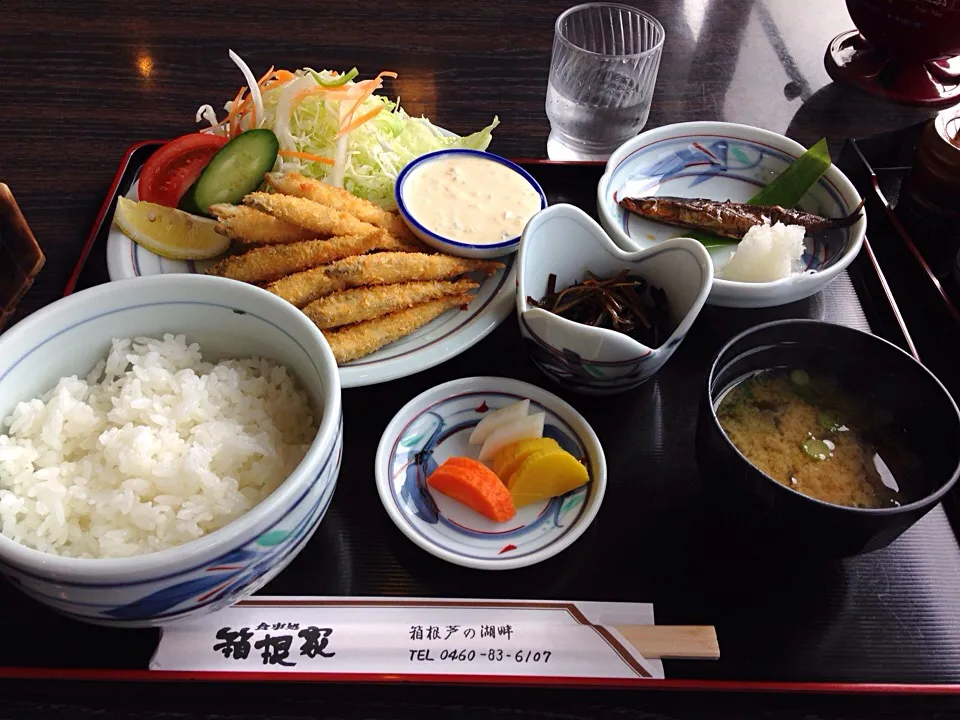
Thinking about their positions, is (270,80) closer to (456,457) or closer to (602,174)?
(602,174)

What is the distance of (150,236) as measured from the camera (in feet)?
5.46

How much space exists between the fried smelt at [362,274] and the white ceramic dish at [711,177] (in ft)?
1.42

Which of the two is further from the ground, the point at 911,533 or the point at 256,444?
the point at 256,444

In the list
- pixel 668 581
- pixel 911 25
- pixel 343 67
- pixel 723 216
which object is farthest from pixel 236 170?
pixel 911 25

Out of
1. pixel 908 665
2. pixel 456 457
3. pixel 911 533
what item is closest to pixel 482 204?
pixel 456 457

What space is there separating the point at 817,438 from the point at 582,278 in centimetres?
58

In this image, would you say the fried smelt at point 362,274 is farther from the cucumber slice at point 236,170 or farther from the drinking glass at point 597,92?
the drinking glass at point 597,92

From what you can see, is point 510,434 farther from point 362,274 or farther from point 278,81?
point 278,81

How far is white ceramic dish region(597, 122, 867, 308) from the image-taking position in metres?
1.84

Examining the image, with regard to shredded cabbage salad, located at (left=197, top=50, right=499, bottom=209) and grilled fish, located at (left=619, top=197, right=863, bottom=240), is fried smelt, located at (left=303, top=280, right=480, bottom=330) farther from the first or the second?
grilled fish, located at (left=619, top=197, right=863, bottom=240)

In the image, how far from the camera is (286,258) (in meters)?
1.64

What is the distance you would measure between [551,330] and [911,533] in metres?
0.73

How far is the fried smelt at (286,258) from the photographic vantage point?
5.35ft

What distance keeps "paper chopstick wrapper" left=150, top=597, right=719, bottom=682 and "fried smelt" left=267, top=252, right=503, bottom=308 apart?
655mm
